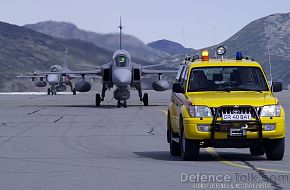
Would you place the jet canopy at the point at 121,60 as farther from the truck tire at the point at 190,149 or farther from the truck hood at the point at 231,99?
the truck tire at the point at 190,149

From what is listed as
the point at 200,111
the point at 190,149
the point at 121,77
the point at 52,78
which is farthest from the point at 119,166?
the point at 52,78

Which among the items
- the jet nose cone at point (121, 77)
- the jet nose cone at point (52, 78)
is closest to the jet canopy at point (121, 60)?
the jet nose cone at point (121, 77)

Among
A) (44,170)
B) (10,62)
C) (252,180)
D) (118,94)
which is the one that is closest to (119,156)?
(44,170)

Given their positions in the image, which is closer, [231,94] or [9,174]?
[9,174]

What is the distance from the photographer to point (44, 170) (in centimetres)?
1470

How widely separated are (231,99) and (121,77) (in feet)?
106

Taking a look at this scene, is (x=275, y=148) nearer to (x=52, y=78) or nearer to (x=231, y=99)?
(x=231, y=99)

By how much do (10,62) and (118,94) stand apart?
130 m

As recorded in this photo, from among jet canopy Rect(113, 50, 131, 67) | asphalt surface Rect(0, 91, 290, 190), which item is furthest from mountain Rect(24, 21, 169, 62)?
asphalt surface Rect(0, 91, 290, 190)

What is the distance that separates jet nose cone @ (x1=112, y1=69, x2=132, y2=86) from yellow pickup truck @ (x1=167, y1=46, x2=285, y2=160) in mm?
30536

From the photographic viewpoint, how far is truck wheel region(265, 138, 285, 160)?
623 inches

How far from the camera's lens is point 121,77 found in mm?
47688

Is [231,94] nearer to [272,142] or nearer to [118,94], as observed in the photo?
[272,142]

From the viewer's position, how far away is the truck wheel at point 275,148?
51.9 ft
